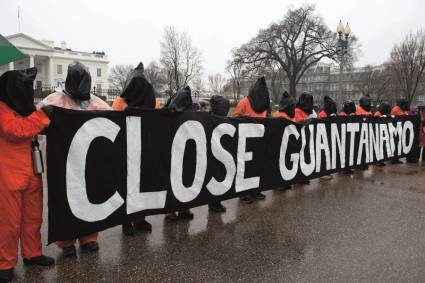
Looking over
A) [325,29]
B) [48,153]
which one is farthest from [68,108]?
[325,29]

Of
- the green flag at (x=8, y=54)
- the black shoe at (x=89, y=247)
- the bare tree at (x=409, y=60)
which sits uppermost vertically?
the bare tree at (x=409, y=60)

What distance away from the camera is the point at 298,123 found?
237 inches

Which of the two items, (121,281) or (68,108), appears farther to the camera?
(68,108)

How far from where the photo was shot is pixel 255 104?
570 cm

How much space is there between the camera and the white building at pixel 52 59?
72.7 m

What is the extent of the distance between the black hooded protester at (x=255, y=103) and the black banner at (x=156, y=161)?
0.31m

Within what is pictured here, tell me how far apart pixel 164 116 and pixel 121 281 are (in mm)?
1859

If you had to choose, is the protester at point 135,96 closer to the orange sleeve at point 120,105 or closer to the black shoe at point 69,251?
the orange sleeve at point 120,105

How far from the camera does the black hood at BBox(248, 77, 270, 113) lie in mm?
5703

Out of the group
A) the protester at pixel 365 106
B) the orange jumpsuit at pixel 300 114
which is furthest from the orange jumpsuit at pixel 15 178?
the protester at pixel 365 106

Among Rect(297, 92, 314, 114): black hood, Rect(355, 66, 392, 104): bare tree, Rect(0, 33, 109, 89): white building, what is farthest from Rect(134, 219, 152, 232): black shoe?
Rect(0, 33, 109, 89): white building

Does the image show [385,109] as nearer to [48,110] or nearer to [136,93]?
[136,93]

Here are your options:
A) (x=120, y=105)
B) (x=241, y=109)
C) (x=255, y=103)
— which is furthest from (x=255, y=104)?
(x=120, y=105)

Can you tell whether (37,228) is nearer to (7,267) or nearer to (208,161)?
(7,267)
